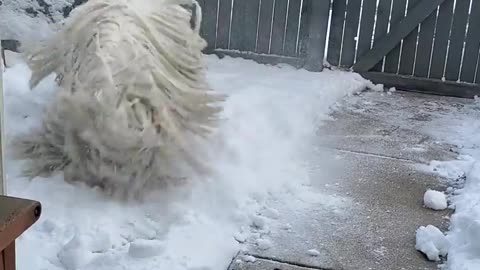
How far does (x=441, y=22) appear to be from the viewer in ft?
19.5

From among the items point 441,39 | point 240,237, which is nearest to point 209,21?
point 441,39

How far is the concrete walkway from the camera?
2.81 meters

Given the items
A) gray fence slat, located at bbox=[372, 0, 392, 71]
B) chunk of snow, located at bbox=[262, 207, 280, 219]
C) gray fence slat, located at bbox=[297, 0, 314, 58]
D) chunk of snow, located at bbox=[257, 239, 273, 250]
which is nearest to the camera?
chunk of snow, located at bbox=[257, 239, 273, 250]

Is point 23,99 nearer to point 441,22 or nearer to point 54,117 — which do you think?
point 54,117

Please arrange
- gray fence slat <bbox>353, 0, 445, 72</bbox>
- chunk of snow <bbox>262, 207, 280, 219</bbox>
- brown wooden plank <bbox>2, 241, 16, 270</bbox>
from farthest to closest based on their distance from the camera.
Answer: gray fence slat <bbox>353, 0, 445, 72</bbox>, chunk of snow <bbox>262, 207, 280, 219</bbox>, brown wooden plank <bbox>2, 241, 16, 270</bbox>

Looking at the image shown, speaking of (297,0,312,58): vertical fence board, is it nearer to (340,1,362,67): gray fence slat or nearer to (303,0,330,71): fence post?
(303,0,330,71): fence post

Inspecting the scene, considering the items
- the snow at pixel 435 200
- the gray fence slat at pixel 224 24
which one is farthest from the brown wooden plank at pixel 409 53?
the snow at pixel 435 200

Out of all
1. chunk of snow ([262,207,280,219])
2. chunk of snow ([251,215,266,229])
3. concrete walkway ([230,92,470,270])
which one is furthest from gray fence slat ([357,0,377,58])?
chunk of snow ([251,215,266,229])

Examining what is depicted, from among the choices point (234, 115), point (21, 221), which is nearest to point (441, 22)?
point (234, 115)

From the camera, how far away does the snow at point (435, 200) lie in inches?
132

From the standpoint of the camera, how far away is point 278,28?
6.32 meters

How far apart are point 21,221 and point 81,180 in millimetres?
1682

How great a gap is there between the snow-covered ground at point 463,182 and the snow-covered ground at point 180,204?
0.65 m

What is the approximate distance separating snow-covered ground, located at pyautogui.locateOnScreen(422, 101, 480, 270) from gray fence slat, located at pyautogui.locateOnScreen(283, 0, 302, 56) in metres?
1.62
